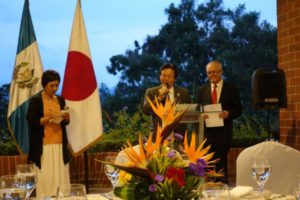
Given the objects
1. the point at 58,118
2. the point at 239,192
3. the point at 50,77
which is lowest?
the point at 239,192

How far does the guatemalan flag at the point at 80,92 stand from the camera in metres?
4.12

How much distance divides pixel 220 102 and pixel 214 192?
2.91m

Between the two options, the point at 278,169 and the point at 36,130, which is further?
the point at 36,130

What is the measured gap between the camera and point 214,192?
1318 mm

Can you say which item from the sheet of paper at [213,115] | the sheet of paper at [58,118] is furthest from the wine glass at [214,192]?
the sheet of paper at [213,115]

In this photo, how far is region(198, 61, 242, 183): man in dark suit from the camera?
4141 millimetres

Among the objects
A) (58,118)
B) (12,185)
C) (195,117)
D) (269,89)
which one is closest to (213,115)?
(195,117)

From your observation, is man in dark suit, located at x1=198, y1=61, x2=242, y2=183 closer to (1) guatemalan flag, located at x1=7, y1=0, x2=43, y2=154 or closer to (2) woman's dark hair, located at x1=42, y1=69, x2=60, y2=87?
(2) woman's dark hair, located at x1=42, y1=69, x2=60, y2=87

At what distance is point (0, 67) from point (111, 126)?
2.30 meters

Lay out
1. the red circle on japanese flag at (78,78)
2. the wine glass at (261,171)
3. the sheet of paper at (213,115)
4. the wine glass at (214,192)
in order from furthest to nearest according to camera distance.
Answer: the red circle on japanese flag at (78,78), the sheet of paper at (213,115), the wine glass at (261,171), the wine glass at (214,192)

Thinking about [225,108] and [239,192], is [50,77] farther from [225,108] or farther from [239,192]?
[239,192]

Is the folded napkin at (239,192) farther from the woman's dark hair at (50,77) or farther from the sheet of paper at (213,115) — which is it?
the sheet of paper at (213,115)

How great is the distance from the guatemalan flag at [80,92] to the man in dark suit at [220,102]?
100 cm

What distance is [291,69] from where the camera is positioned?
411cm
